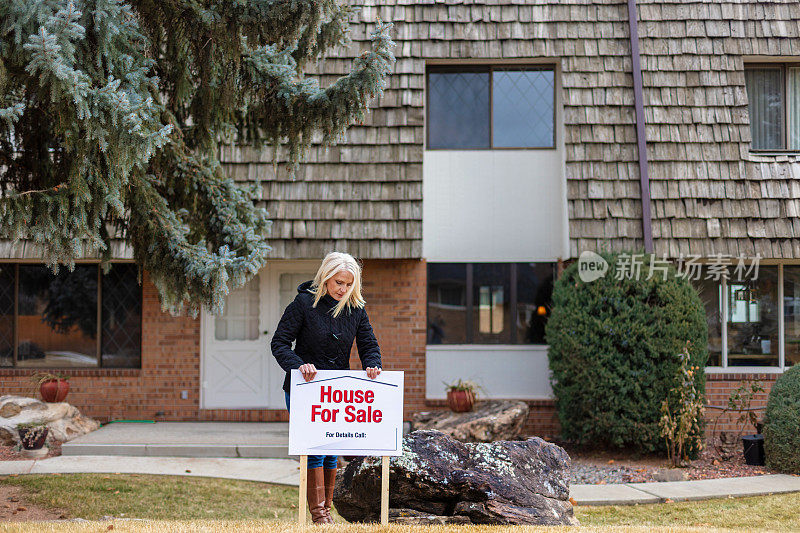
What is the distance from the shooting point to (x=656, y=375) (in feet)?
29.6

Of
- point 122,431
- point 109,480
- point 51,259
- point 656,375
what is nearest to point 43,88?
point 51,259

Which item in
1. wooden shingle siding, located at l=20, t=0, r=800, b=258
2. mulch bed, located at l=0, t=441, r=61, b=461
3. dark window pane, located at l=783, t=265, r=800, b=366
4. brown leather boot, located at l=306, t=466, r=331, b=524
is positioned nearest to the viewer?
brown leather boot, located at l=306, t=466, r=331, b=524

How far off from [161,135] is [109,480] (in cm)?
393

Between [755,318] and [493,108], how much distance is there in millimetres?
4624

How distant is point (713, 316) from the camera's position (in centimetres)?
1067

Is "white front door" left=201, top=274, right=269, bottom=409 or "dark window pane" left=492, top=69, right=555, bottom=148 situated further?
"dark window pane" left=492, top=69, right=555, bottom=148

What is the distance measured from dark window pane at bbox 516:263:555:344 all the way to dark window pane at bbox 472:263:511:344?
0.54 feet

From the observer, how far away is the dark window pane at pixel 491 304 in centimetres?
1074

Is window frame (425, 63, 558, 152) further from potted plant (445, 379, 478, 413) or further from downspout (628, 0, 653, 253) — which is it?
potted plant (445, 379, 478, 413)

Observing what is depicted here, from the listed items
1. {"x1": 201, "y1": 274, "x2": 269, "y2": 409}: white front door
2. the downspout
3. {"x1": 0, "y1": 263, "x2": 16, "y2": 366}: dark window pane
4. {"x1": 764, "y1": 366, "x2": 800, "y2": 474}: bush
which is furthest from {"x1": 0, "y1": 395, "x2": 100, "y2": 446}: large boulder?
{"x1": 764, "y1": 366, "x2": 800, "y2": 474}: bush

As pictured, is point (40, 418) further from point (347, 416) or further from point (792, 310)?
point (792, 310)

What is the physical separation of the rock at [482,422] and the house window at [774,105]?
5043 mm

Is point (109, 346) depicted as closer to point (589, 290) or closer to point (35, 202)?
point (35, 202)

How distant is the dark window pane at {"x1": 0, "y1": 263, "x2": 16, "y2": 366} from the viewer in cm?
1077
